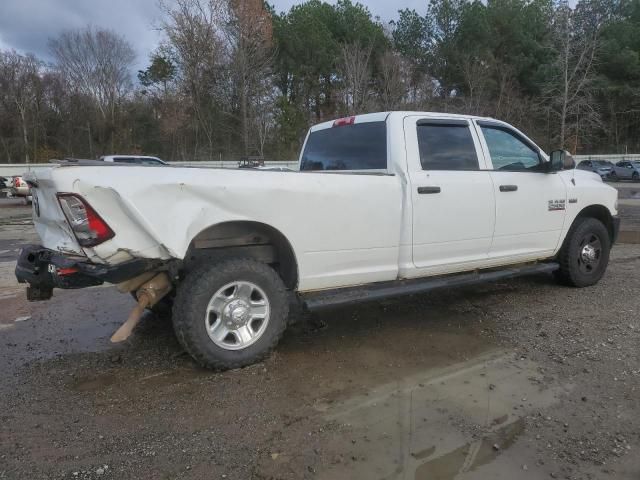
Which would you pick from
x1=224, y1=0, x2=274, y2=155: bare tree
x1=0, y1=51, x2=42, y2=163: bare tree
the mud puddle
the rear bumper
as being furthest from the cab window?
x1=0, y1=51, x2=42, y2=163: bare tree

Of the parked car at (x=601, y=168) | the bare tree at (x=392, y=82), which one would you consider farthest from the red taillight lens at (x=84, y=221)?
the parked car at (x=601, y=168)

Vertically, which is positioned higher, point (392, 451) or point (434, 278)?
point (434, 278)

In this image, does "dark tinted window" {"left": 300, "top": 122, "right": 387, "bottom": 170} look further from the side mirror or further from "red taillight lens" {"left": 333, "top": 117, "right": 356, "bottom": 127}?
the side mirror

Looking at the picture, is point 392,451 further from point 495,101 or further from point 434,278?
point 495,101

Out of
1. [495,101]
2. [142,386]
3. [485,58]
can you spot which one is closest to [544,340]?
[142,386]

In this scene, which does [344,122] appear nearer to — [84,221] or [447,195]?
[447,195]

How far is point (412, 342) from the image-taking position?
14.9 feet

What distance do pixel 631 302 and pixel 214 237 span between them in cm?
440

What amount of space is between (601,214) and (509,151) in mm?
1800

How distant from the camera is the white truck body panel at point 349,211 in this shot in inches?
134

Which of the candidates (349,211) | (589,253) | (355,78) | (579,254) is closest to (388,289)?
(349,211)

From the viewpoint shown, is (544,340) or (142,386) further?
(544,340)

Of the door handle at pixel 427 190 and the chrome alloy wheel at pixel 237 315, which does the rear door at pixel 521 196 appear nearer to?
the door handle at pixel 427 190

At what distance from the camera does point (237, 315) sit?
386 centimetres
